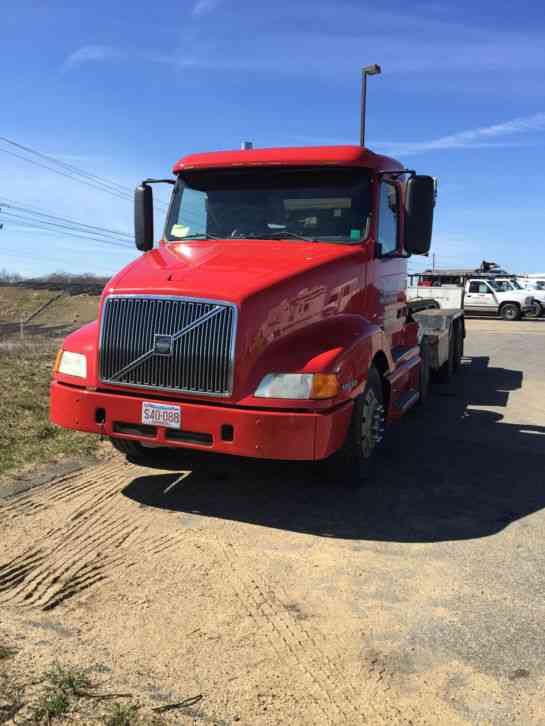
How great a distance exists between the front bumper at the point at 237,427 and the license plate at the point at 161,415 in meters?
0.04

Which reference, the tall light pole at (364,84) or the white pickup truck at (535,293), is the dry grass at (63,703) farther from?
the white pickup truck at (535,293)

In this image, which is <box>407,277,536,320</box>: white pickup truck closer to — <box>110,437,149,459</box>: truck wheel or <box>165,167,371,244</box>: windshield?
<box>165,167,371,244</box>: windshield

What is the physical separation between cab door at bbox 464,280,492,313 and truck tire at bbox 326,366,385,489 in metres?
28.2

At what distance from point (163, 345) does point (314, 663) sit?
7.59 ft

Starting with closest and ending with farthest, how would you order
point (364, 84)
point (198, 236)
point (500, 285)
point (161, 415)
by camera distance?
point (161, 415) → point (198, 236) → point (364, 84) → point (500, 285)

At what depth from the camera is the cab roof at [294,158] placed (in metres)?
5.49

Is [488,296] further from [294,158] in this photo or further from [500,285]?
[294,158]

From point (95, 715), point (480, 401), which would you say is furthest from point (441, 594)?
point (480, 401)

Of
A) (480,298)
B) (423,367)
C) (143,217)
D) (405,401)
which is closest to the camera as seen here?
(143,217)

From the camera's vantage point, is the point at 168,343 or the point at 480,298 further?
the point at 480,298

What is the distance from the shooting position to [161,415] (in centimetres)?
446

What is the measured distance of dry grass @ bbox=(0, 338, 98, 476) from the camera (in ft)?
18.9

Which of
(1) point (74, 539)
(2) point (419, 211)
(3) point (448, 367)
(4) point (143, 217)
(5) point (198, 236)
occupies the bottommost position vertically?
(1) point (74, 539)

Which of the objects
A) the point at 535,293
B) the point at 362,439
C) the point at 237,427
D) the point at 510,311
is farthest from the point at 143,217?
the point at 535,293
